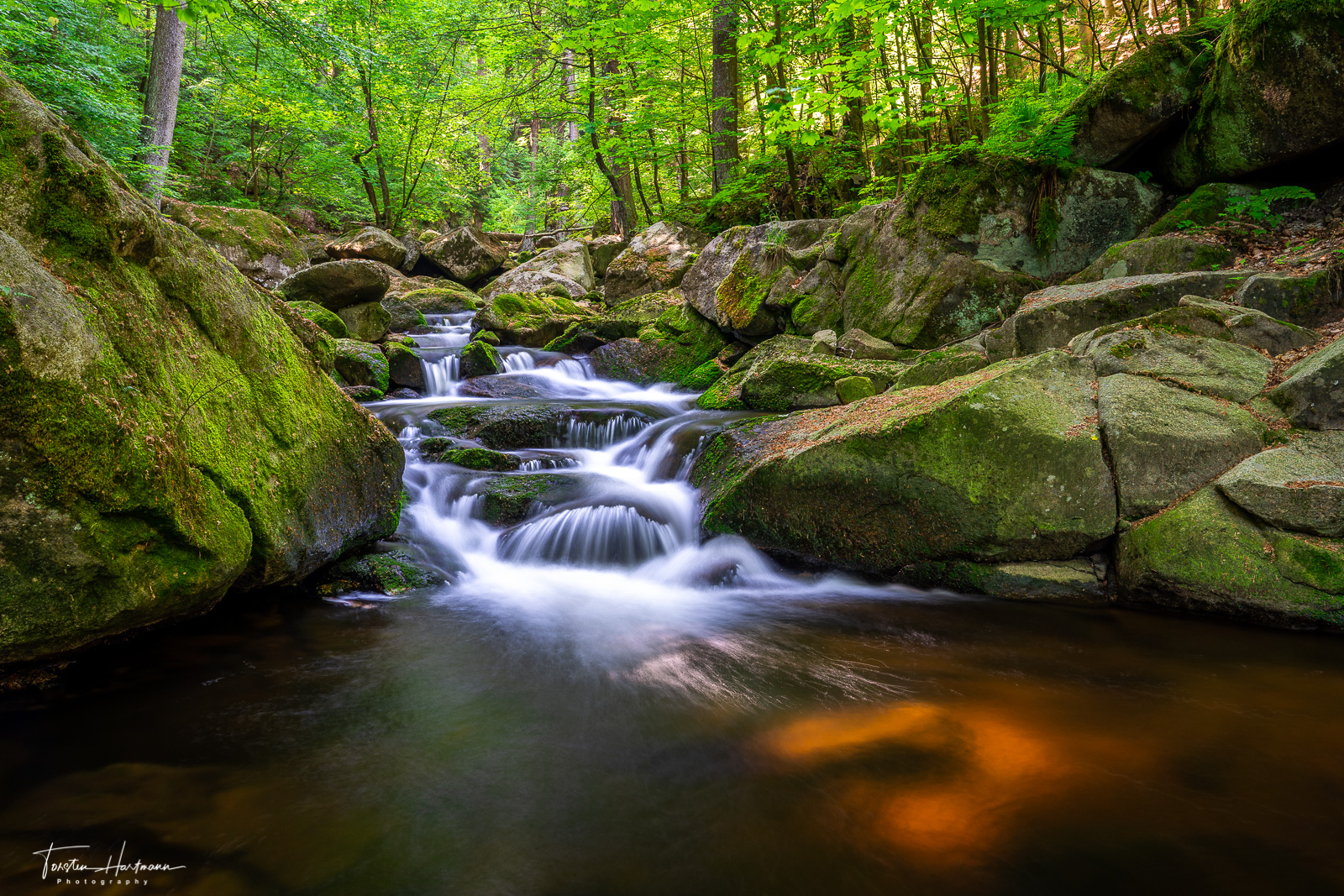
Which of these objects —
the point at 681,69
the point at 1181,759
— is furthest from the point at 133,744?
the point at 681,69

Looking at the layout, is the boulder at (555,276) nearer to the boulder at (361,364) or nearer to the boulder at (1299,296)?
the boulder at (361,364)

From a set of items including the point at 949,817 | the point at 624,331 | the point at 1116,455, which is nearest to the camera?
the point at 949,817

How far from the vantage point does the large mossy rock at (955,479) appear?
14.9 ft

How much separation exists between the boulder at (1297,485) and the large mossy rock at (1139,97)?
17.3ft

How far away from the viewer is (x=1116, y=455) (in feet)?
14.8

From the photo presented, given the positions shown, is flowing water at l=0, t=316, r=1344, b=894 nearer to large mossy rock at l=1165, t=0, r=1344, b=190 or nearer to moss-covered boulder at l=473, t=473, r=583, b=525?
moss-covered boulder at l=473, t=473, r=583, b=525

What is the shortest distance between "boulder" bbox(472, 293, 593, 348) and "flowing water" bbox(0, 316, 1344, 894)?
8.99 metres

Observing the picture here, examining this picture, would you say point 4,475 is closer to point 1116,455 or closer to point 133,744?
point 133,744

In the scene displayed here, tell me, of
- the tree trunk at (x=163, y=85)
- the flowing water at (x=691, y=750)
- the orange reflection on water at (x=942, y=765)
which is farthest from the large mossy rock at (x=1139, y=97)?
the tree trunk at (x=163, y=85)

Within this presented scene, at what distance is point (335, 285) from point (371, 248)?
5504 mm

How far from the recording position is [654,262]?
584 inches

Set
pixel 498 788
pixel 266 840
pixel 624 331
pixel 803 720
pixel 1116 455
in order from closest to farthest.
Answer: pixel 266 840, pixel 498 788, pixel 803 720, pixel 1116 455, pixel 624 331

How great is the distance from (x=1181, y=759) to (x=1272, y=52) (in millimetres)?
7382

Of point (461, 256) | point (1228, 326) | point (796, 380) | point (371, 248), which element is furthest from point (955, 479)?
point (461, 256)
